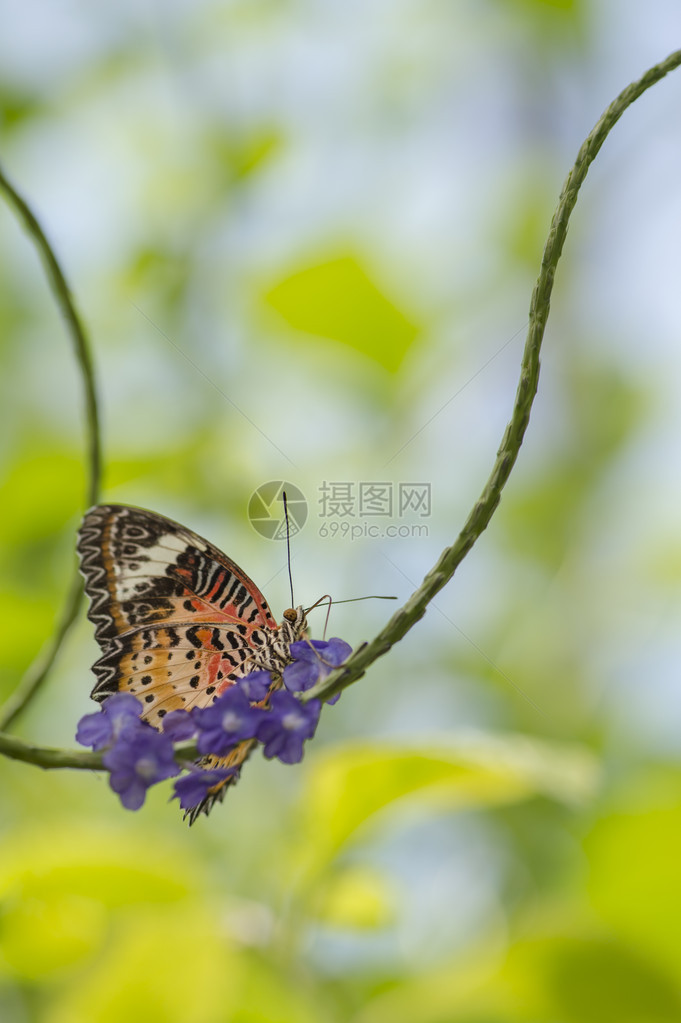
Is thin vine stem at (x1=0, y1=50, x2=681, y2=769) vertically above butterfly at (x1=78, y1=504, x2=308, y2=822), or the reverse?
thin vine stem at (x1=0, y1=50, x2=681, y2=769)

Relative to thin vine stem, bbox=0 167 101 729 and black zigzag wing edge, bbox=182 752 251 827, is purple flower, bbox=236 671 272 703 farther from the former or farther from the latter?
thin vine stem, bbox=0 167 101 729

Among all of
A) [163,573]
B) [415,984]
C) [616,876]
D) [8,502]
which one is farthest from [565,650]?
[163,573]

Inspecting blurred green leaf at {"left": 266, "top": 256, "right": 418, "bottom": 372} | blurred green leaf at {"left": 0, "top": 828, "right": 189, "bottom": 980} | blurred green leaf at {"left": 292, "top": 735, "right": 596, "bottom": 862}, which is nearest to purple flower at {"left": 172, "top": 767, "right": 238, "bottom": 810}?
blurred green leaf at {"left": 292, "top": 735, "right": 596, "bottom": 862}

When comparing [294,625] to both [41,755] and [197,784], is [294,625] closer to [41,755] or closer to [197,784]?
[197,784]

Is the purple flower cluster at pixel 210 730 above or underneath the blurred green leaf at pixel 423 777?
above

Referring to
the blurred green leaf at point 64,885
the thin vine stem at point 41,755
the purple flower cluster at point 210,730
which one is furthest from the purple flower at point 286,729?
the blurred green leaf at point 64,885

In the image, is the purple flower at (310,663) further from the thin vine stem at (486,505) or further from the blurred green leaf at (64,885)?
the blurred green leaf at (64,885)
